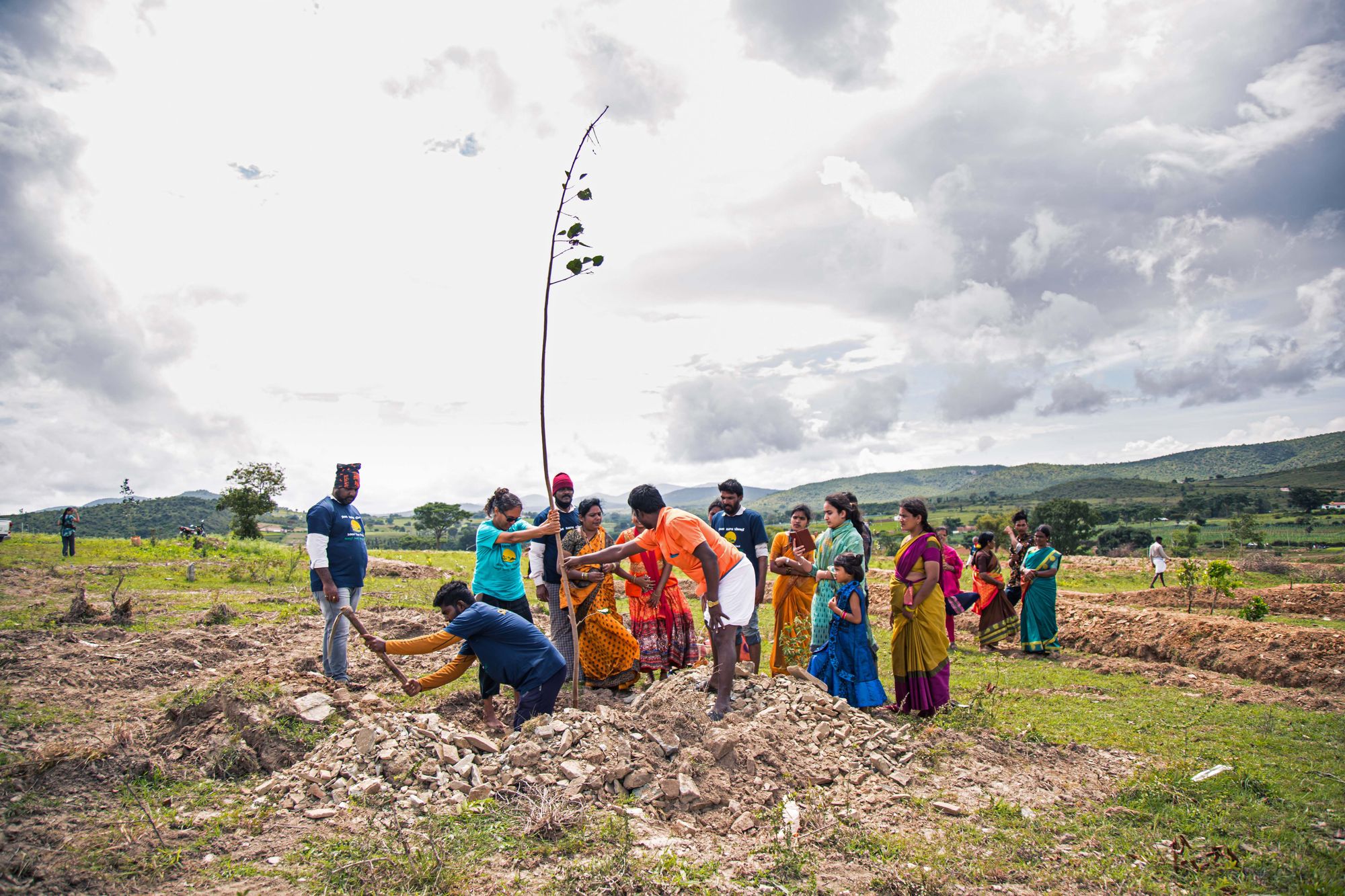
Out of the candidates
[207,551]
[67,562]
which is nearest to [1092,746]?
[67,562]

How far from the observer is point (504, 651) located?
546 centimetres

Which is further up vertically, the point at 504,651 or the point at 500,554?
the point at 500,554

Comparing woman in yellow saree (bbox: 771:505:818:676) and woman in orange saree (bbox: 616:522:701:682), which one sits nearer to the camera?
woman in orange saree (bbox: 616:522:701:682)

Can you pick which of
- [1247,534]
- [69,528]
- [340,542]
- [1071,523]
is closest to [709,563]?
[340,542]

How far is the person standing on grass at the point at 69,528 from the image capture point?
20.0 meters

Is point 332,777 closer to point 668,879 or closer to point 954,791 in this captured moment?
point 668,879

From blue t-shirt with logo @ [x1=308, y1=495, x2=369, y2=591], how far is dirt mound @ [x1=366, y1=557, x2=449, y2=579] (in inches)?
546

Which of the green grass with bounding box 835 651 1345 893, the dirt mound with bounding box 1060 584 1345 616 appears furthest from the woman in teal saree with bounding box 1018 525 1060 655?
the dirt mound with bounding box 1060 584 1345 616

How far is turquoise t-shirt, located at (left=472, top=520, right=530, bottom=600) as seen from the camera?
630 cm

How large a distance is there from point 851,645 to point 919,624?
678 millimetres

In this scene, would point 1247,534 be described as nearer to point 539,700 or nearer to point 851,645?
point 851,645

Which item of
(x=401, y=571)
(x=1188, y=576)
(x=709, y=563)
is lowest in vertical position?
(x=1188, y=576)

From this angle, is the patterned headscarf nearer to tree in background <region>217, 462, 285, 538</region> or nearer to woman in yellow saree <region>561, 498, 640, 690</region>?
woman in yellow saree <region>561, 498, 640, 690</region>

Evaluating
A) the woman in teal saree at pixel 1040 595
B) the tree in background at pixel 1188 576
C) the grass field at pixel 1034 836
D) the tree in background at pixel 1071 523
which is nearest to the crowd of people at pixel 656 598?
the grass field at pixel 1034 836
